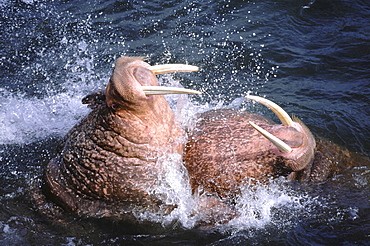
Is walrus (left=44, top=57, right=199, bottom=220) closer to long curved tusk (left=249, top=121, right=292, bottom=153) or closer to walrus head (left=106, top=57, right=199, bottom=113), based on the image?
walrus head (left=106, top=57, right=199, bottom=113)

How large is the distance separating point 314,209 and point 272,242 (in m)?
0.63

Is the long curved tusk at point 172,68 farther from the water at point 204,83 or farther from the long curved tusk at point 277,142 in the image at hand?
the long curved tusk at point 277,142

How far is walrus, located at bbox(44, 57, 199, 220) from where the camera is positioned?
3535mm

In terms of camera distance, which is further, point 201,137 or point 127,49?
point 127,49

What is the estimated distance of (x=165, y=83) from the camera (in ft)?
20.9

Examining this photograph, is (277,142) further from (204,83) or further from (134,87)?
A: (204,83)

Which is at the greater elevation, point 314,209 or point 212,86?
point 212,86

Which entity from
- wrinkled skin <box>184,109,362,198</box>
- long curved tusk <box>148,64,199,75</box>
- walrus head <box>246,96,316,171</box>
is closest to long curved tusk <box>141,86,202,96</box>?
long curved tusk <box>148,64,199,75</box>

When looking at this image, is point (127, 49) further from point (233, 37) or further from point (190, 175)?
point (190, 175)

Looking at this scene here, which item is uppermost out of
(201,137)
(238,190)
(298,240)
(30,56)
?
(30,56)

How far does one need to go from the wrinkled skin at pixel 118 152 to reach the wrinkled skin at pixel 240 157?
26 cm

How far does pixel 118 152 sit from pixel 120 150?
29mm

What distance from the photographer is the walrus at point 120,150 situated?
3535 millimetres

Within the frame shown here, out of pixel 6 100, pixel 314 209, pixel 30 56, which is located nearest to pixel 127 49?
pixel 30 56
